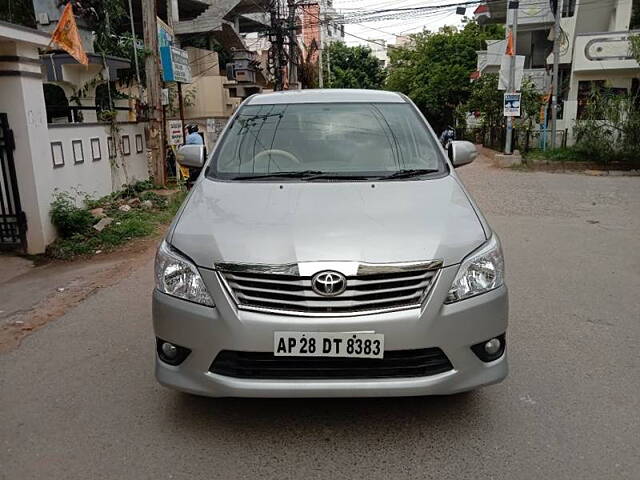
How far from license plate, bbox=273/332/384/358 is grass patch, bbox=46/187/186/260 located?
5418 mm

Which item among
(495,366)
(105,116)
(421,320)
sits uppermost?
(105,116)

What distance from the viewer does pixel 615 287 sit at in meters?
5.41

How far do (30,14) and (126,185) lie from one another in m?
9.36

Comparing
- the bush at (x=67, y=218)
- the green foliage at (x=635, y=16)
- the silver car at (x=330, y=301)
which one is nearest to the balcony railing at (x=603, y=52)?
the green foliage at (x=635, y=16)

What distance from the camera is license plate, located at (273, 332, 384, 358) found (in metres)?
2.53

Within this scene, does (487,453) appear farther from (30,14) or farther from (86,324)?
(30,14)

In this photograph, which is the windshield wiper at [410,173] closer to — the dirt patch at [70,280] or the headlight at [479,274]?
the headlight at [479,274]

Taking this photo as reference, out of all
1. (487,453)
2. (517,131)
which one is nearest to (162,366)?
(487,453)

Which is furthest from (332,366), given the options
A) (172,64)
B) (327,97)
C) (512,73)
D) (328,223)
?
(512,73)

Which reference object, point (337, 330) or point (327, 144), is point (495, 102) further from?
point (337, 330)

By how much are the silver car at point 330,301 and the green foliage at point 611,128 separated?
14.5 metres

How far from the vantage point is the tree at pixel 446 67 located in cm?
3281

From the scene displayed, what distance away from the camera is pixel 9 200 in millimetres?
6984

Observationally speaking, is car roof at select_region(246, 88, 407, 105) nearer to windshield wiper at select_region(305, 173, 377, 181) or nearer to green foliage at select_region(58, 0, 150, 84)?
windshield wiper at select_region(305, 173, 377, 181)
